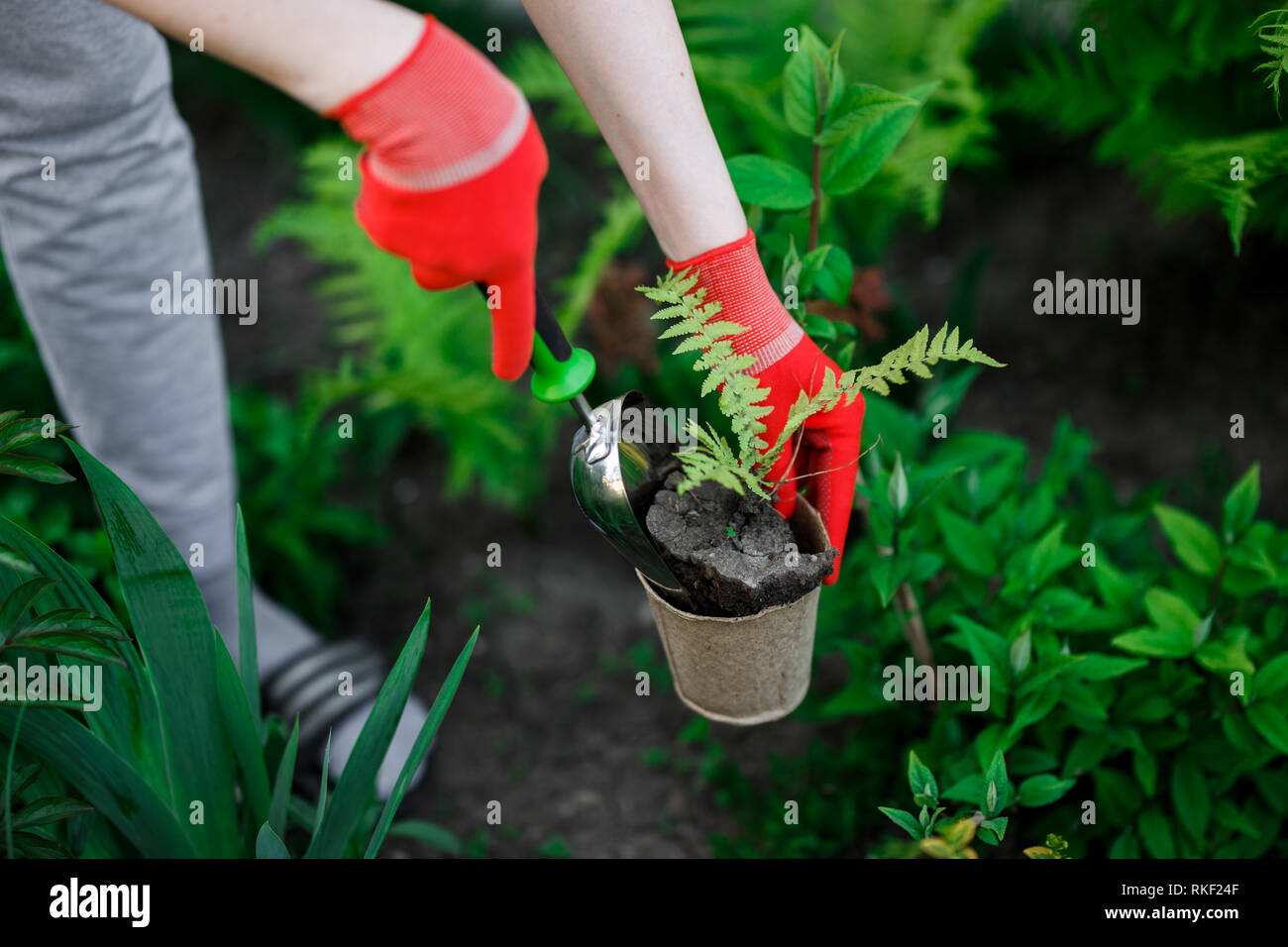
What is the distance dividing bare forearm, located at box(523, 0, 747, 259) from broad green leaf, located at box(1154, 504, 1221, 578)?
0.76 m

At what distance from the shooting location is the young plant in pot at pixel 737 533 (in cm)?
99

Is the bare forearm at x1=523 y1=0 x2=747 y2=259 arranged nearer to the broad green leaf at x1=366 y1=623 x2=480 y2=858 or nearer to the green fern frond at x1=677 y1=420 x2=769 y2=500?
the green fern frond at x1=677 y1=420 x2=769 y2=500

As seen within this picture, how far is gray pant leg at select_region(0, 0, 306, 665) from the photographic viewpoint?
1.26 meters

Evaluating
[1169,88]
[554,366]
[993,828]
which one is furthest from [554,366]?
[1169,88]

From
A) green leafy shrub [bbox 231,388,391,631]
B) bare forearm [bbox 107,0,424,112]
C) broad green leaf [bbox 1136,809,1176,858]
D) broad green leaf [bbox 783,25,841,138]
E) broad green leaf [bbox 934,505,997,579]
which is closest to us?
bare forearm [bbox 107,0,424,112]

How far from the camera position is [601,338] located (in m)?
1.96

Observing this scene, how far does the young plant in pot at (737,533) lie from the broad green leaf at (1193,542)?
0.49 metres

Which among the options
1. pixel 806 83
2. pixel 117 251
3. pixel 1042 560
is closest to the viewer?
pixel 806 83

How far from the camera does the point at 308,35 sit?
838 mm

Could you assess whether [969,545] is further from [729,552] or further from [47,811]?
[47,811]

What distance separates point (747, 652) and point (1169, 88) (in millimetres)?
1564

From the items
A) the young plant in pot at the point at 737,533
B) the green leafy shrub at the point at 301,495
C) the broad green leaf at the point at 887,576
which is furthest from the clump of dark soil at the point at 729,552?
the green leafy shrub at the point at 301,495

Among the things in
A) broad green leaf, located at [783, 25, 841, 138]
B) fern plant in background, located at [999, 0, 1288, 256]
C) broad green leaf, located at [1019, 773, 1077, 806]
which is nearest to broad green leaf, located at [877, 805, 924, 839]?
broad green leaf, located at [1019, 773, 1077, 806]
